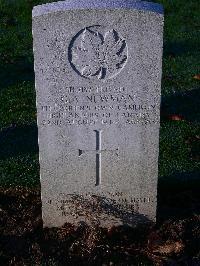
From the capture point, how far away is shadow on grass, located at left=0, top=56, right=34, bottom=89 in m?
7.69

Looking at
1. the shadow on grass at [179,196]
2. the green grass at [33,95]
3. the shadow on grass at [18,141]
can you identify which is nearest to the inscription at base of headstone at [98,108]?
the shadow on grass at [179,196]

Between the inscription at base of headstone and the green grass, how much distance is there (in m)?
0.90

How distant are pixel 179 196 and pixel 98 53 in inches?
70.6

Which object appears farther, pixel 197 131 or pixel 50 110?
pixel 197 131

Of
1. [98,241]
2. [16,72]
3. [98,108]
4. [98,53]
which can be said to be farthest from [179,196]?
[16,72]

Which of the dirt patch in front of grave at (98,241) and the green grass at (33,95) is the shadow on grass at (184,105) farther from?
the dirt patch in front of grave at (98,241)

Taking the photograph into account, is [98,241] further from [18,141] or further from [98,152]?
[18,141]

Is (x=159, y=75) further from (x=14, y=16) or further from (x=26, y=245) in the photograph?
(x=14, y=16)

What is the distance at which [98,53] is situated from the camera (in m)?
4.14

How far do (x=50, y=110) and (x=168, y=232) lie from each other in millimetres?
1471

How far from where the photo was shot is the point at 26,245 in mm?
4602

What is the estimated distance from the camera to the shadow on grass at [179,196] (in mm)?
5039

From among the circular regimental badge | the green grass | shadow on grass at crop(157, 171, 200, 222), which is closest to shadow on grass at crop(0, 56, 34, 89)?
the green grass

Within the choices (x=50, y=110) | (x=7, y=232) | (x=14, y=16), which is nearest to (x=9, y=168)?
(x=7, y=232)
